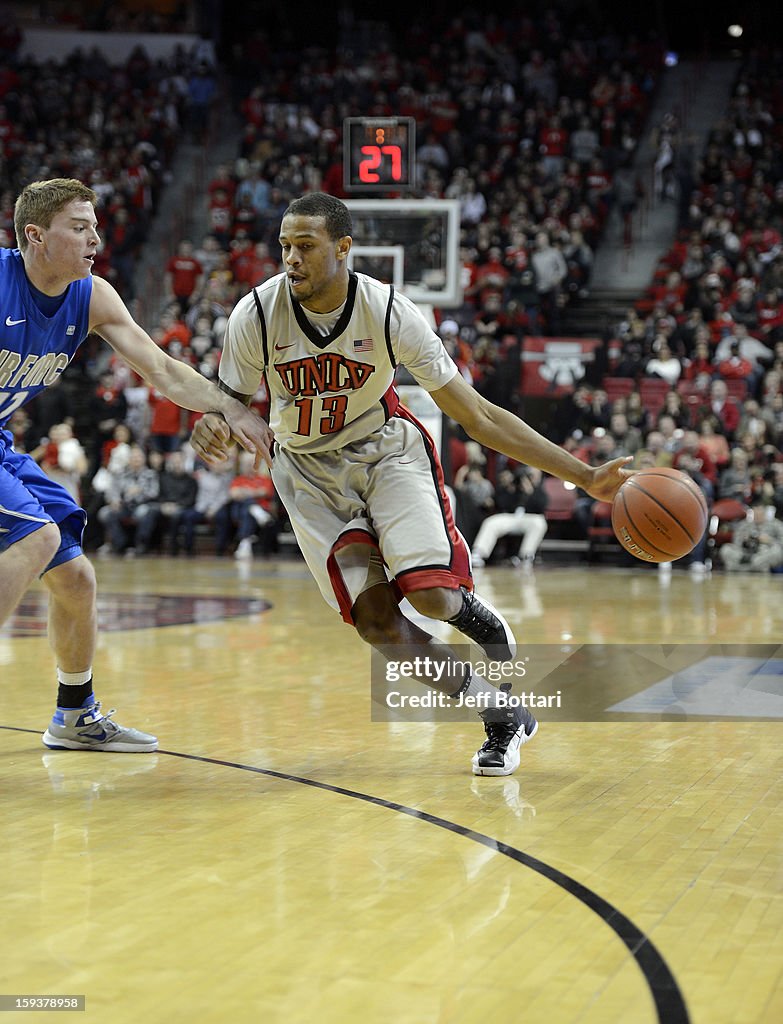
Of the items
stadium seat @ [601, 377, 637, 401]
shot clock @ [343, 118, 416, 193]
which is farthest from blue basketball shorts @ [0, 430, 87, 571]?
stadium seat @ [601, 377, 637, 401]

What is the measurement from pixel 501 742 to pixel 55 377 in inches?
80.6

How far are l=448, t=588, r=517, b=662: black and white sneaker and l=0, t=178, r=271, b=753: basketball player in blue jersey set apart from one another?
→ 87 cm

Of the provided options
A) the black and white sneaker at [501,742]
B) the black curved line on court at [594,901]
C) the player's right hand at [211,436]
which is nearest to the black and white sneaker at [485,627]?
the black and white sneaker at [501,742]

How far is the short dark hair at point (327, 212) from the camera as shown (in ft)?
13.8

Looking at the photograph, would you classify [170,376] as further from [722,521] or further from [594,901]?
[722,521]

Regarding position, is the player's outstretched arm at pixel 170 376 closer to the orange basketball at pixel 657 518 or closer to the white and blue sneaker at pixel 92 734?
the white and blue sneaker at pixel 92 734

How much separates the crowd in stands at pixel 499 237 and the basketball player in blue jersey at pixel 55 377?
9353 mm

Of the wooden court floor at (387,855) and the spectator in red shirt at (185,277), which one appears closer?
the wooden court floor at (387,855)

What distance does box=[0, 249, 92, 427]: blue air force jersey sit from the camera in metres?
4.31

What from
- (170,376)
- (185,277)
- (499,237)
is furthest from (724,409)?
(170,376)

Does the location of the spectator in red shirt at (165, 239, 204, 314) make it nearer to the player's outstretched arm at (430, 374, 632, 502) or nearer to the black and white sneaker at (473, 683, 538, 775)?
the player's outstretched arm at (430, 374, 632, 502)

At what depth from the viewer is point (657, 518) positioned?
4578 millimetres

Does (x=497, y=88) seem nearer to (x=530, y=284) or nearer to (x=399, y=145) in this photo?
(x=530, y=284)

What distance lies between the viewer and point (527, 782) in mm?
4254
